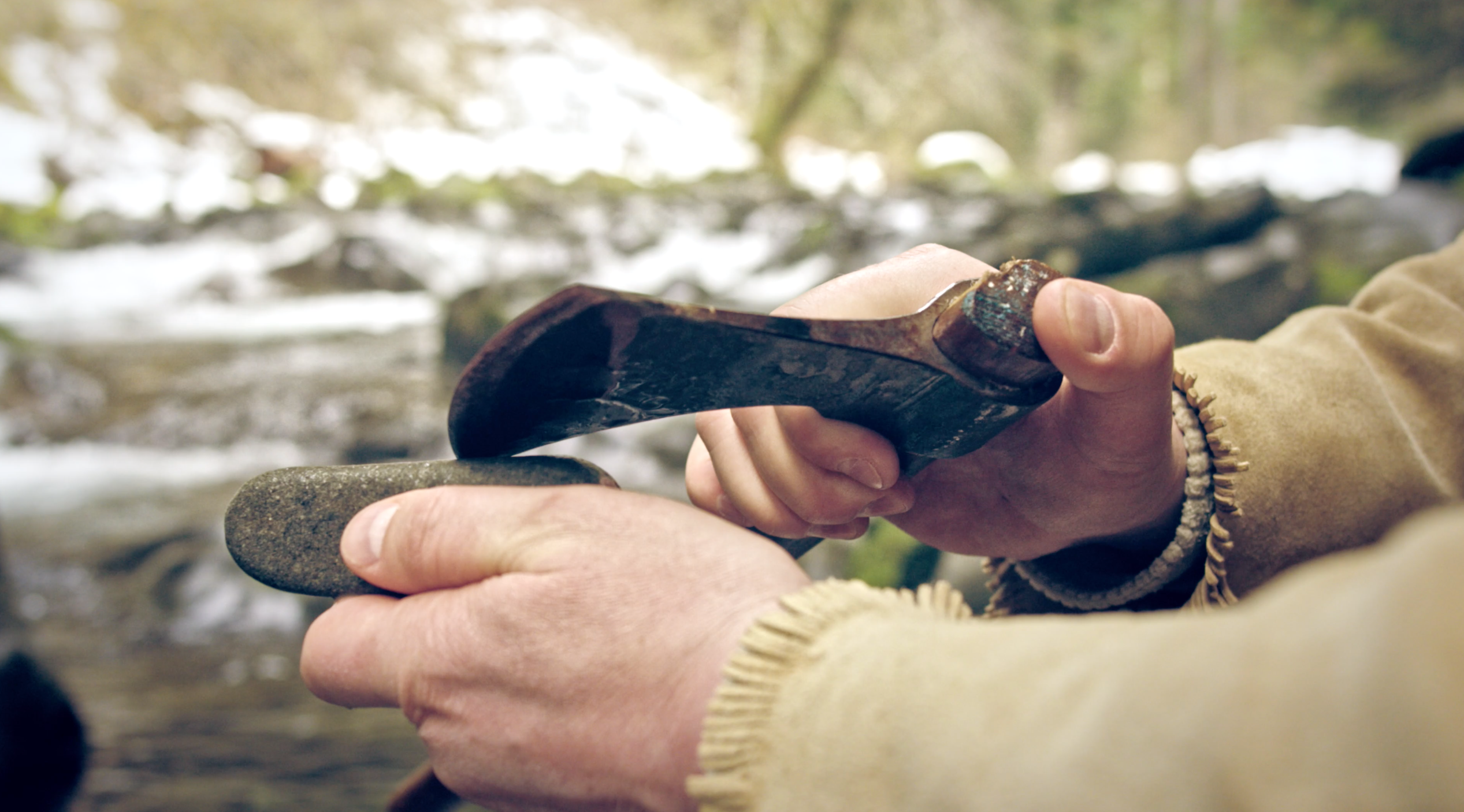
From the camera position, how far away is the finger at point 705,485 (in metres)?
1.22

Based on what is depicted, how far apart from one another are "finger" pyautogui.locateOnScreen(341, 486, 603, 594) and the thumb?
1.77 ft

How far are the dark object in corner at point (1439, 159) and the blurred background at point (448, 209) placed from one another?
0.11 ft

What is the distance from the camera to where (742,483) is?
3.75ft

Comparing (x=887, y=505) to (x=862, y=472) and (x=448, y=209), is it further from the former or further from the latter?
(x=448, y=209)

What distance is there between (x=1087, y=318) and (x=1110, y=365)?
79 millimetres

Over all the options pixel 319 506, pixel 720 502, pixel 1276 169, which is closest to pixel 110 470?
pixel 319 506

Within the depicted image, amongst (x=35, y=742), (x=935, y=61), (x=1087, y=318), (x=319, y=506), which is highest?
(x=935, y=61)

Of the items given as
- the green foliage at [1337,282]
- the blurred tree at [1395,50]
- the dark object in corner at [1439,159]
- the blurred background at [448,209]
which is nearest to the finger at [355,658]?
the blurred background at [448,209]

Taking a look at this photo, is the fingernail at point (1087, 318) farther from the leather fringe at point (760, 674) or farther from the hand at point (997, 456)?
the leather fringe at point (760, 674)

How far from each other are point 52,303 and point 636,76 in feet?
32.3

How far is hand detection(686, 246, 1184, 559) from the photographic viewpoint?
0.98m

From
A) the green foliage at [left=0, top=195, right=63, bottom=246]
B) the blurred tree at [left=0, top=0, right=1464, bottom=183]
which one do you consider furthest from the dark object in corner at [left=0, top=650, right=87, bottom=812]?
the blurred tree at [left=0, top=0, right=1464, bottom=183]

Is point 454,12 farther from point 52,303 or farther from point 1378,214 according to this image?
point 1378,214

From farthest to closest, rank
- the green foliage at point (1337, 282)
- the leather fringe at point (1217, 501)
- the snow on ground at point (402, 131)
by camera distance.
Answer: the snow on ground at point (402, 131)
the green foliage at point (1337, 282)
the leather fringe at point (1217, 501)
